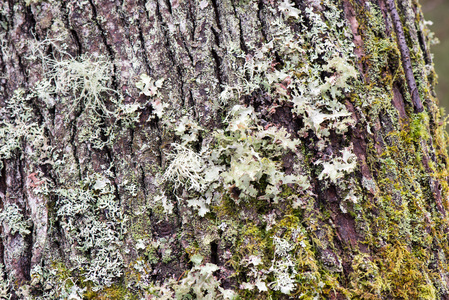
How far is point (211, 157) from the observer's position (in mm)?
1372

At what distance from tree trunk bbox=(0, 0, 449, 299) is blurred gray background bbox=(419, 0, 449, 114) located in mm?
5683

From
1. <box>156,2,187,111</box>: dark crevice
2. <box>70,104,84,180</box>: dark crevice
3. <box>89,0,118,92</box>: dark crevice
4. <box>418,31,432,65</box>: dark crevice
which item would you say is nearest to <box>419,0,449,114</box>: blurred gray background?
<box>418,31,432,65</box>: dark crevice

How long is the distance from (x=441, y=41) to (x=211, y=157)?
6955 millimetres

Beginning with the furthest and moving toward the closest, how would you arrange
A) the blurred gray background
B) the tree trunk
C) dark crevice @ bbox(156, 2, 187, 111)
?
the blurred gray background
dark crevice @ bbox(156, 2, 187, 111)
the tree trunk

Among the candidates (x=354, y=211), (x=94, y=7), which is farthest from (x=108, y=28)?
(x=354, y=211)

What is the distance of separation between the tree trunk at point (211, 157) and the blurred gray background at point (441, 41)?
568 cm

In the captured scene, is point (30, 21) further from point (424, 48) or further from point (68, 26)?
point (424, 48)

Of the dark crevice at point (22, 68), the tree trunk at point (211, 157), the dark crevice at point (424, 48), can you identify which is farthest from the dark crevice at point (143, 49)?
the dark crevice at point (424, 48)

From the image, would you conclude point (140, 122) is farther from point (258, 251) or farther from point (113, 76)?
point (258, 251)

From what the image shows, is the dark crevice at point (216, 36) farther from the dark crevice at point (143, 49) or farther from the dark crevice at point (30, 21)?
the dark crevice at point (30, 21)

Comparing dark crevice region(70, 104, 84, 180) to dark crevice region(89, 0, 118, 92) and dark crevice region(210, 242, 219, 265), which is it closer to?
dark crevice region(89, 0, 118, 92)

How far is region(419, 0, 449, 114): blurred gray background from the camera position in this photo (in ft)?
20.7

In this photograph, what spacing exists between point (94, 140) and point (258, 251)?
0.76 m

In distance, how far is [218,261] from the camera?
4.33ft
